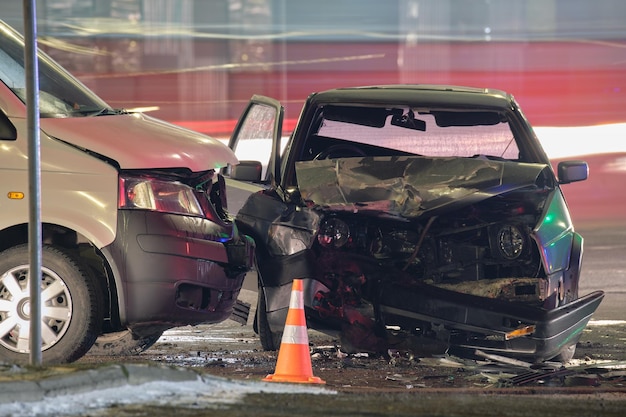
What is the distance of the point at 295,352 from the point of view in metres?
7.93

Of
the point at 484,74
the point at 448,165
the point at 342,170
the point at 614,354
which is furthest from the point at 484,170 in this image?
the point at 484,74

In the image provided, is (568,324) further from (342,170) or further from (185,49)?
(185,49)

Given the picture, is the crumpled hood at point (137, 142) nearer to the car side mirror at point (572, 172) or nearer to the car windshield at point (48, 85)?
the car windshield at point (48, 85)

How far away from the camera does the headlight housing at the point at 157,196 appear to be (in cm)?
781

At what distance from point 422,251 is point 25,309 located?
9.03 feet

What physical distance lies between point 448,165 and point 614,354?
1.85m

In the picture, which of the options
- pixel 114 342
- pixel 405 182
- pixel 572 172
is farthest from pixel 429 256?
pixel 114 342

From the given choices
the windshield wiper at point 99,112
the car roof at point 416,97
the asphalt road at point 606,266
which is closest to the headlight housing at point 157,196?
the windshield wiper at point 99,112

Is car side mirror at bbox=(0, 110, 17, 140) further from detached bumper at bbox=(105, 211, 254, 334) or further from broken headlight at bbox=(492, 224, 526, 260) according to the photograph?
broken headlight at bbox=(492, 224, 526, 260)

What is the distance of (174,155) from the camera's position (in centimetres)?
792

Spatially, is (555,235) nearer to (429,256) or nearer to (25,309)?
(429,256)

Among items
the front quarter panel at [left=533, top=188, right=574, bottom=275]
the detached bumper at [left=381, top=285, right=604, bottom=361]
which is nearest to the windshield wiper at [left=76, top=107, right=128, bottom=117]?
the detached bumper at [left=381, top=285, right=604, bottom=361]

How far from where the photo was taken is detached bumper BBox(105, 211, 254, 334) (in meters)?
7.80

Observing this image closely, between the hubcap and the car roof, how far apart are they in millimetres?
2644
